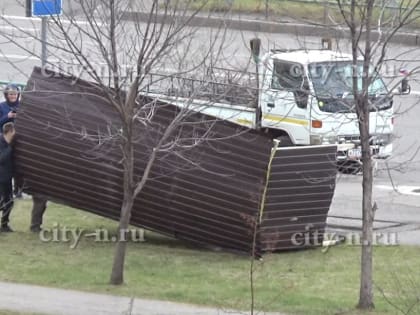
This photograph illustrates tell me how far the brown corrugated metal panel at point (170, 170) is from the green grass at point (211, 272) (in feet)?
1.44

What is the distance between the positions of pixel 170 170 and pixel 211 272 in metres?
1.54

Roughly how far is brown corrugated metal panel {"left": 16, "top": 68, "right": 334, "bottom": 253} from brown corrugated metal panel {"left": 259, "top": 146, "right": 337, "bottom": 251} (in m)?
0.01

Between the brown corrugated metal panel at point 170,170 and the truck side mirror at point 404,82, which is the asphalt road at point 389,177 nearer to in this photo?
the truck side mirror at point 404,82

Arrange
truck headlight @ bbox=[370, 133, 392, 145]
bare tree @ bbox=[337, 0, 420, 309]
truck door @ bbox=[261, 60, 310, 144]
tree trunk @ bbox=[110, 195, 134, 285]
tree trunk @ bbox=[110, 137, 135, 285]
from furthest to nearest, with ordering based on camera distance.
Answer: truck door @ bbox=[261, 60, 310, 144], truck headlight @ bbox=[370, 133, 392, 145], tree trunk @ bbox=[110, 195, 134, 285], tree trunk @ bbox=[110, 137, 135, 285], bare tree @ bbox=[337, 0, 420, 309]

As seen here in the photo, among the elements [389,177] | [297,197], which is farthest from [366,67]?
[389,177]

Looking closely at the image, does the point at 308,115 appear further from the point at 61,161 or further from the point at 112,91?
the point at 112,91

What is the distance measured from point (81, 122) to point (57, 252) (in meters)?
1.72

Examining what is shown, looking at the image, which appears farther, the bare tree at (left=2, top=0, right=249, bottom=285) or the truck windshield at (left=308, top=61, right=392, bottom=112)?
the truck windshield at (left=308, top=61, right=392, bottom=112)

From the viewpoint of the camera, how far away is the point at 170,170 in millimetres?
13992

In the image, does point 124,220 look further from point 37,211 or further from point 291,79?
point 291,79

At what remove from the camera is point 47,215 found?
16.3 meters

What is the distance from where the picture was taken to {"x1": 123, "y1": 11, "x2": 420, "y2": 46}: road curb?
11.9 meters

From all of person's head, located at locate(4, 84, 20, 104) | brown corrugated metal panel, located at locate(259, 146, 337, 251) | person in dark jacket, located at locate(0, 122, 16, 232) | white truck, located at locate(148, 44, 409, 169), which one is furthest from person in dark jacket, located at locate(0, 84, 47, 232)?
brown corrugated metal panel, located at locate(259, 146, 337, 251)

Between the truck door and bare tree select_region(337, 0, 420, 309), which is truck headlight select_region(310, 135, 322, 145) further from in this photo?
bare tree select_region(337, 0, 420, 309)
